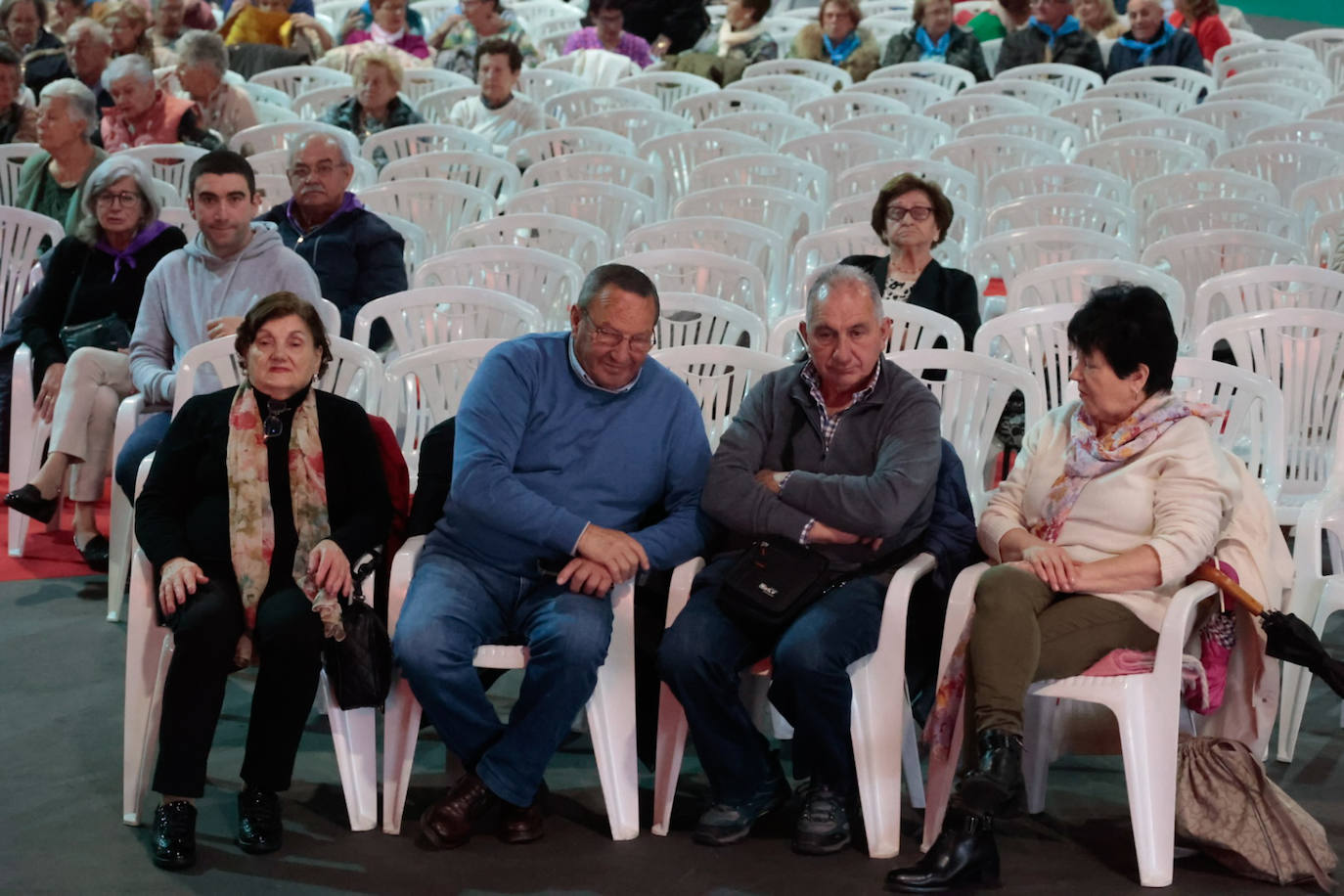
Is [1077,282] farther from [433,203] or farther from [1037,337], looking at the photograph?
[433,203]

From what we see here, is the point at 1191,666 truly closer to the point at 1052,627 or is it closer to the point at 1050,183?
the point at 1052,627

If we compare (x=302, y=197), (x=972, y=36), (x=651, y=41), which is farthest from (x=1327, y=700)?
(x=651, y=41)

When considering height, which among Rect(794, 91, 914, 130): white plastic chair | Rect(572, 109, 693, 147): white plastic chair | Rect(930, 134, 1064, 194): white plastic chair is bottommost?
Rect(930, 134, 1064, 194): white plastic chair

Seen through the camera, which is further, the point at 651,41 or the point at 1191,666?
the point at 651,41

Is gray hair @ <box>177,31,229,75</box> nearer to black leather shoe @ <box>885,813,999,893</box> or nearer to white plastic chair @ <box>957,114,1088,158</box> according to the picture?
white plastic chair @ <box>957,114,1088,158</box>

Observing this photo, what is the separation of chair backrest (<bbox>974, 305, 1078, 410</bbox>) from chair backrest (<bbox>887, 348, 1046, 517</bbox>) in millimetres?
368

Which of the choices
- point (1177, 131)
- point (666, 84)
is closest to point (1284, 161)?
point (1177, 131)

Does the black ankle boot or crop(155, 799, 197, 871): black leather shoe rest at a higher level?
the black ankle boot

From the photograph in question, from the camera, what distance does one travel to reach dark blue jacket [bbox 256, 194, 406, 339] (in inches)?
211

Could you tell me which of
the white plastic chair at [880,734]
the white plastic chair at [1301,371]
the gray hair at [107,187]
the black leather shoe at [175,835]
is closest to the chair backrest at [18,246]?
the gray hair at [107,187]

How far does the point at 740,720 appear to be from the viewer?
3.45 meters

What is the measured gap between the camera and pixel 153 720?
11.6ft

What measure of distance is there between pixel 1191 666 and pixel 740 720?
35.9 inches

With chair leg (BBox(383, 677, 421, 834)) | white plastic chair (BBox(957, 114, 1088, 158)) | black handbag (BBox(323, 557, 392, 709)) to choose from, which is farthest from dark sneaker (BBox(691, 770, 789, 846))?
white plastic chair (BBox(957, 114, 1088, 158))
